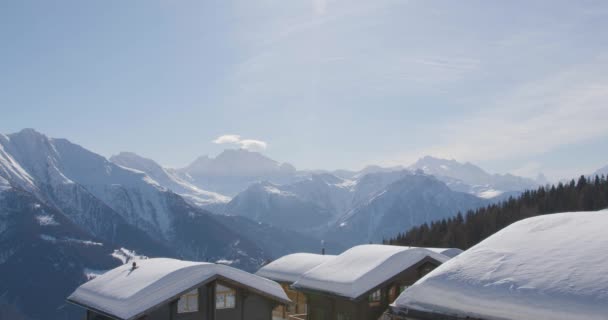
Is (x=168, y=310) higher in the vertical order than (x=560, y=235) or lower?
lower

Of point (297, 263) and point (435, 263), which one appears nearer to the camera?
point (435, 263)

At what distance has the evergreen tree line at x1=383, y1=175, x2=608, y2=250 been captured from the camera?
112438mm

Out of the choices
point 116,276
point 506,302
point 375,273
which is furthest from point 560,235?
point 116,276

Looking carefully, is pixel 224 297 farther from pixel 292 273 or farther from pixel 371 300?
pixel 292 273

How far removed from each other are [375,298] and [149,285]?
512 inches

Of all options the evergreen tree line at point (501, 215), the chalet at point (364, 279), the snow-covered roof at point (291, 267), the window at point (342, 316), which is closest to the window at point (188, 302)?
the chalet at point (364, 279)

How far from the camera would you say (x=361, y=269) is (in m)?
30.9

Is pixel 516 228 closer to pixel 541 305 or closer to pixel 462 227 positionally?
pixel 541 305

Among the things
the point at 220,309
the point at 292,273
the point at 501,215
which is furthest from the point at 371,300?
the point at 501,215

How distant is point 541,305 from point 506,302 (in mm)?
732

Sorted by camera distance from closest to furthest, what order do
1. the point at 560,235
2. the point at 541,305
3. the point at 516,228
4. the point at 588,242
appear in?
the point at 541,305
the point at 588,242
the point at 560,235
the point at 516,228

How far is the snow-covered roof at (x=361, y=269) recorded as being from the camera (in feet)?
97.6

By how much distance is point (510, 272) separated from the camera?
12141mm

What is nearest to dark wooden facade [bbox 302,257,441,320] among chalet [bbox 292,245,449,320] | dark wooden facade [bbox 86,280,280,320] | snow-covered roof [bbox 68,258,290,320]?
chalet [bbox 292,245,449,320]
